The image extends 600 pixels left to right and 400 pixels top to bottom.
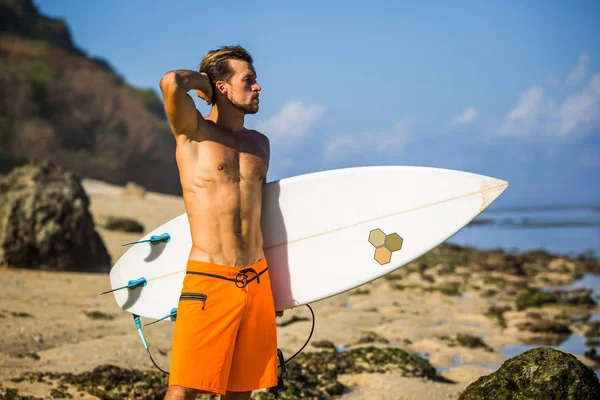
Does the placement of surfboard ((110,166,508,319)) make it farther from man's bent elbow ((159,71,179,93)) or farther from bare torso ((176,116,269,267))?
man's bent elbow ((159,71,179,93))

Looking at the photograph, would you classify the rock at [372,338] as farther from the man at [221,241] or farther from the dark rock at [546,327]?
the man at [221,241]

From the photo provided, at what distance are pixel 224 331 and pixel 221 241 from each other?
0.41 m

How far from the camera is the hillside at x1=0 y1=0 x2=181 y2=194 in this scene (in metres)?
29.0

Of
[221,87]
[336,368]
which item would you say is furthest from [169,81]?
[336,368]

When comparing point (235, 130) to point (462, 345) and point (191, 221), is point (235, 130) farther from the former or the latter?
point (462, 345)

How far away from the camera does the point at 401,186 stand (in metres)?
3.71

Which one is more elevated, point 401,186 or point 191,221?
point 401,186

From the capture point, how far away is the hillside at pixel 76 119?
29.0 m

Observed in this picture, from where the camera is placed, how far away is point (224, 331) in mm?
2635

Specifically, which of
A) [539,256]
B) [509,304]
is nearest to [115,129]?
[539,256]

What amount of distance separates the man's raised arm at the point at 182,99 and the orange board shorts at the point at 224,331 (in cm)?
63

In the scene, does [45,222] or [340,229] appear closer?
[340,229]

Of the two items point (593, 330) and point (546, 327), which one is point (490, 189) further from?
point (593, 330)

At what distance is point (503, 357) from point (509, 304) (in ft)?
10.1
